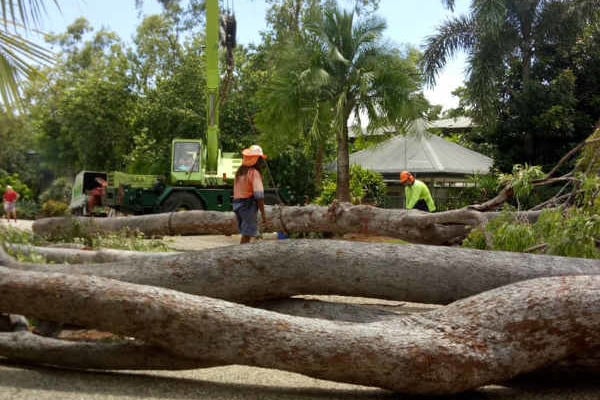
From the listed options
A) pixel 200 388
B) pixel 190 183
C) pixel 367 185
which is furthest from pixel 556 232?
pixel 367 185

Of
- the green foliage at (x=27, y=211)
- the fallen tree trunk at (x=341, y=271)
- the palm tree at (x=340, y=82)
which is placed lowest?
the green foliage at (x=27, y=211)

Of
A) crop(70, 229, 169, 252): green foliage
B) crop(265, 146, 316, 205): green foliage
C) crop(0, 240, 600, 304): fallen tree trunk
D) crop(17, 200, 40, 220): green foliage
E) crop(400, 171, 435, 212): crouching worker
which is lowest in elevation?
crop(17, 200, 40, 220): green foliage

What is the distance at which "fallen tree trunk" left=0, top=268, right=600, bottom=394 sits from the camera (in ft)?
12.6

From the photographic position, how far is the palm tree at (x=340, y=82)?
17.5 m

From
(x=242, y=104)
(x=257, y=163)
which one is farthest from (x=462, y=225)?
(x=242, y=104)

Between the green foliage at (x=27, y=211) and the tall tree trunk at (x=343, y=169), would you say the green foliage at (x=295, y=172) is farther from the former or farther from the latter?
the green foliage at (x=27, y=211)

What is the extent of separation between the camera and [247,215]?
26.9 feet

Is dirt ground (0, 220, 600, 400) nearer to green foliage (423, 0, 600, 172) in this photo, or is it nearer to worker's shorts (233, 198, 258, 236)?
worker's shorts (233, 198, 258, 236)

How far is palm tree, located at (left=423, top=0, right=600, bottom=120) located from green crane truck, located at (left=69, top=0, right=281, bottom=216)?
7.33m

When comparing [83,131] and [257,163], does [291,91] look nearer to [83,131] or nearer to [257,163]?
[257,163]

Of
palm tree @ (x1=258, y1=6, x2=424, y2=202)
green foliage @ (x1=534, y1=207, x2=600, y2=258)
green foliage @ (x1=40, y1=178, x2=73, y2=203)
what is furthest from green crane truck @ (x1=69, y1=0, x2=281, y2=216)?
green foliage @ (x1=40, y1=178, x2=73, y2=203)

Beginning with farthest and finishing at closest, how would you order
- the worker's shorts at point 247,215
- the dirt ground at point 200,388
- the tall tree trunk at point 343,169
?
the tall tree trunk at point 343,169
the worker's shorts at point 247,215
the dirt ground at point 200,388

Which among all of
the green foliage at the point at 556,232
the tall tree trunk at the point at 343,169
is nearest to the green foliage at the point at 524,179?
the green foliage at the point at 556,232

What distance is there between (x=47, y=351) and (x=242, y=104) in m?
25.2
